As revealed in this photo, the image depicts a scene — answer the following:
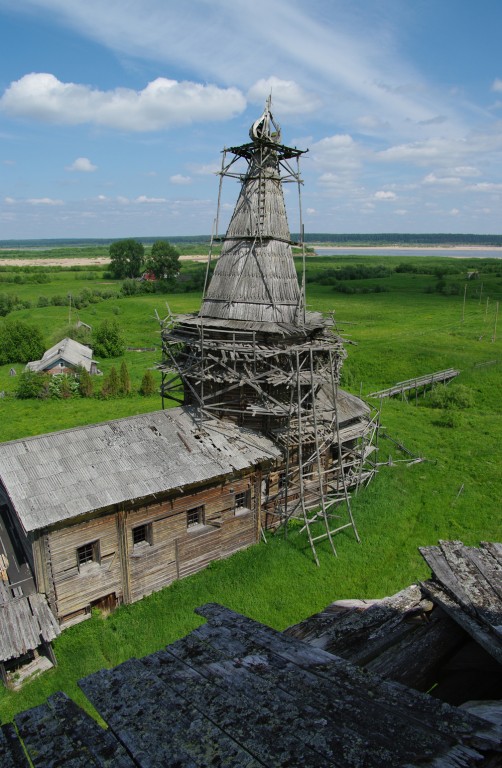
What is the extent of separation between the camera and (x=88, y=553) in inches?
688

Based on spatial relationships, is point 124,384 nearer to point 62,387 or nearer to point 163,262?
point 62,387

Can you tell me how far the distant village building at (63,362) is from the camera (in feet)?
162

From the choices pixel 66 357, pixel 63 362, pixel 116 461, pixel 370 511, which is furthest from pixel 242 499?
pixel 63 362

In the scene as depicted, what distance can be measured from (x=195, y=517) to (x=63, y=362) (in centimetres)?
3481

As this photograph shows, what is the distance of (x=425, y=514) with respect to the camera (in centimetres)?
2395

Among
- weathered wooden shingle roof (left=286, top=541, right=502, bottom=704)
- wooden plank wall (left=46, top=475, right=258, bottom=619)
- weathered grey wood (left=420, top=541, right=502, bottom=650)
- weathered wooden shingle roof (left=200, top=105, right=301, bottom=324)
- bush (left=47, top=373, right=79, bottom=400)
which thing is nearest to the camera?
weathered wooden shingle roof (left=286, top=541, right=502, bottom=704)

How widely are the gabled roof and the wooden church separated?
1095 inches

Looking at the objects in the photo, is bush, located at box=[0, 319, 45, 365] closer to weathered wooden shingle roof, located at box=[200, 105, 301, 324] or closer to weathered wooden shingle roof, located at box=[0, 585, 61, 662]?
weathered wooden shingle roof, located at box=[200, 105, 301, 324]

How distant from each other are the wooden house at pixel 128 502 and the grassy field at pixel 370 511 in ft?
3.49

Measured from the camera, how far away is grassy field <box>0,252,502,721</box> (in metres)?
16.7

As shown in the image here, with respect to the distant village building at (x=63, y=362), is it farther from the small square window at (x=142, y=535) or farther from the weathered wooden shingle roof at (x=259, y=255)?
the small square window at (x=142, y=535)

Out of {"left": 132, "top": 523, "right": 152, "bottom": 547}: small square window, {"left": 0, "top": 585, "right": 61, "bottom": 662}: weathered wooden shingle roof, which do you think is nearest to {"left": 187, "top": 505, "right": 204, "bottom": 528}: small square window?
{"left": 132, "top": 523, "right": 152, "bottom": 547}: small square window

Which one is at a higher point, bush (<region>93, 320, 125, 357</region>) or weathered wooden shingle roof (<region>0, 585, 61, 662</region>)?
bush (<region>93, 320, 125, 357</region>)

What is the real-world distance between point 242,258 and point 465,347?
4072 cm
